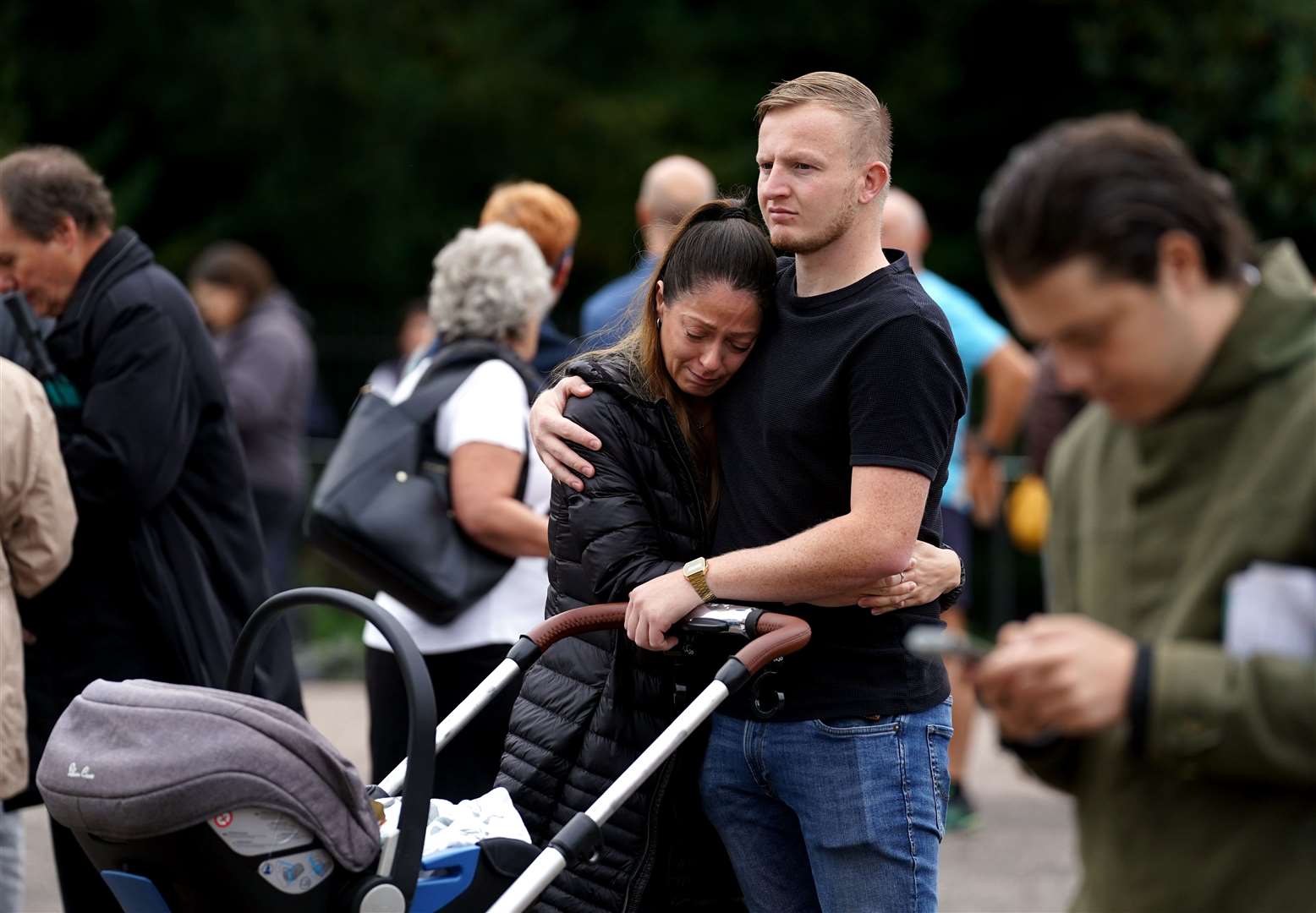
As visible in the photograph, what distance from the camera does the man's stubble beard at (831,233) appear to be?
3.08 meters

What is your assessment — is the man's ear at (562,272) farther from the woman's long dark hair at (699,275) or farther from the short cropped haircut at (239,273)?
the short cropped haircut at (239,273)

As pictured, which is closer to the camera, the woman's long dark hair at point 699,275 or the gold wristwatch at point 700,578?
the gold wristwatch at point 700,578

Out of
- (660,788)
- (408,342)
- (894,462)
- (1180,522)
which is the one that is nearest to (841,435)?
(894,462)

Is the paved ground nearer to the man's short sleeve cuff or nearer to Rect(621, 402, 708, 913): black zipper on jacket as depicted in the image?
Rect(621, 402, 708, 913): black zipper on jacket

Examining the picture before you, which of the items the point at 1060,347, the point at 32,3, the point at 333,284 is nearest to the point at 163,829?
the point at 1060,347

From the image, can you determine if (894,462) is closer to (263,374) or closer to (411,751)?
(411,751)

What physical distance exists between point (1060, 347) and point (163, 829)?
1556mm

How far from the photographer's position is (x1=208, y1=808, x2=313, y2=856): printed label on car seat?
2695mm

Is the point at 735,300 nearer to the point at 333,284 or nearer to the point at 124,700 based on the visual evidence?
the point at 124,700

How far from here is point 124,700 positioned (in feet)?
9.22

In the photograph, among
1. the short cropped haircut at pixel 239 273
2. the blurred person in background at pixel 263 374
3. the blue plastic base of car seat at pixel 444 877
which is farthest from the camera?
the short cropped haircut at pixel 239 273

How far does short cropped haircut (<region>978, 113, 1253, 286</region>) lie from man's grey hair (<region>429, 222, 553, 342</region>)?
8.38 ft

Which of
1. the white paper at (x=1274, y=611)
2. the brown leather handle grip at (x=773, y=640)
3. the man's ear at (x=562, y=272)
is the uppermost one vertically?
the white paper at (x=1274, y=611)

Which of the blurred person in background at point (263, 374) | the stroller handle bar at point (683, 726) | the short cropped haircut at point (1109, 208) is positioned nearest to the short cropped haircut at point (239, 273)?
the blurred person in background at point (263, 374)
